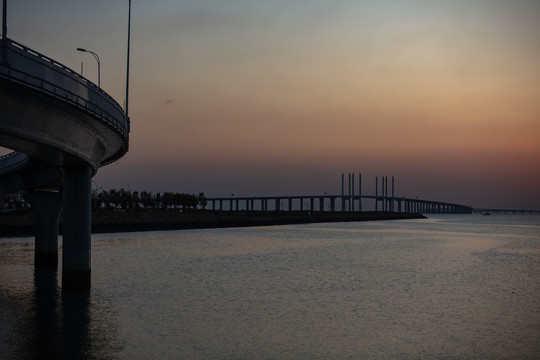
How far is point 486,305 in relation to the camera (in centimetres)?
3450

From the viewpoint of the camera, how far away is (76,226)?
1366 inches

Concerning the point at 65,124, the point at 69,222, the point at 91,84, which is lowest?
the point at 69,222

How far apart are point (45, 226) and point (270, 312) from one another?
90.6ft

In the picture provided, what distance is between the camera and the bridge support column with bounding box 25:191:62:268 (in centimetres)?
5025

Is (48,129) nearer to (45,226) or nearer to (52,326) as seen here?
(52,326)

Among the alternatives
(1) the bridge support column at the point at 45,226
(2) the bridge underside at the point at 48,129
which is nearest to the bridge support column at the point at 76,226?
(2) the bridge underside at the point at 48,129

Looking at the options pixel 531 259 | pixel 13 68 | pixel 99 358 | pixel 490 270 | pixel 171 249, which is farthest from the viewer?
pixel 171 249

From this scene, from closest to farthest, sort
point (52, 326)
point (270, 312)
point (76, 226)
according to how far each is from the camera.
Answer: point (52, 326) < point (270, 312) < point (76, 226)

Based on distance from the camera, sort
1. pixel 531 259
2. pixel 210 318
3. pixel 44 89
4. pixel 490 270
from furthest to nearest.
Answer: pixel 531 259 → pixel 490 270 → pixel 210 318 → pixel 44 89

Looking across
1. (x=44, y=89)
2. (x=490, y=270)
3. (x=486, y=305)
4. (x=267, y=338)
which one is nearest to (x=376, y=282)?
(x=486, y=305)

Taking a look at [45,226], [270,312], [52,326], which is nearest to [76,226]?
[52,326]

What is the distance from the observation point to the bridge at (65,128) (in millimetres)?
23141

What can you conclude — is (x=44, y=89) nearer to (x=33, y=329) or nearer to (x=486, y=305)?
(x=33, y=329)

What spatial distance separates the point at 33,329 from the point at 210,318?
321 inches
